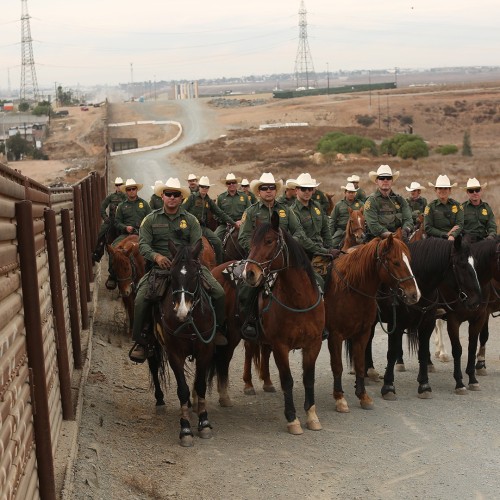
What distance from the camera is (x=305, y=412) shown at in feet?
39.0

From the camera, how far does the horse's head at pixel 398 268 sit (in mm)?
11734

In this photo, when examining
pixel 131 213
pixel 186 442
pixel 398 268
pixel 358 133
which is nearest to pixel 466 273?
pixel 398 268

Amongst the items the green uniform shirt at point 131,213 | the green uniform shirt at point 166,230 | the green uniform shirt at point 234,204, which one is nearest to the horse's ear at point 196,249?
the green uniform shirt at point 166,230

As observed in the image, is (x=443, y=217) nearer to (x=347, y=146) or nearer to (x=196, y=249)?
(x=196, y=249)

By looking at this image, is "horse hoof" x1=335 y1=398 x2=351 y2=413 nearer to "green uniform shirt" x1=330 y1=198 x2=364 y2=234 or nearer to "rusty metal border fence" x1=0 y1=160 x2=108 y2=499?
"rusty metal border fence" x1=0 y1=160 x2=108 y2=499

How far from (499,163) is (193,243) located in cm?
5759

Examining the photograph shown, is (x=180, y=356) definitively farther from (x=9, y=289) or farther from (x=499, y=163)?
(x=499, y=163)

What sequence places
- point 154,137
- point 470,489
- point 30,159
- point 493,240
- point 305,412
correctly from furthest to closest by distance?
point 154,137 < point 30,159 < point 493,240 < point 305,412 < point 470,489

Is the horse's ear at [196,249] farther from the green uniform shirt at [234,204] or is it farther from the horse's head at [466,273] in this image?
the green uniform shirt at [234,204]

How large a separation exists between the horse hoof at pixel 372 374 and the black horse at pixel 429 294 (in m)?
0.91

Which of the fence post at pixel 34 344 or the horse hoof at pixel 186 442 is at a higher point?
the fence post at pixel 34 344

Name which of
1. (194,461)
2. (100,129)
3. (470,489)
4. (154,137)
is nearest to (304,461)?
(194,461)

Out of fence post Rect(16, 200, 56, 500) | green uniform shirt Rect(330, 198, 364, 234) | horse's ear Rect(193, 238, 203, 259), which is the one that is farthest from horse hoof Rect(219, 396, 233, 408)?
green uniform shirt Rect(330, 198, 364, 234)

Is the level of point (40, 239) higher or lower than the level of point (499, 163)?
higher
